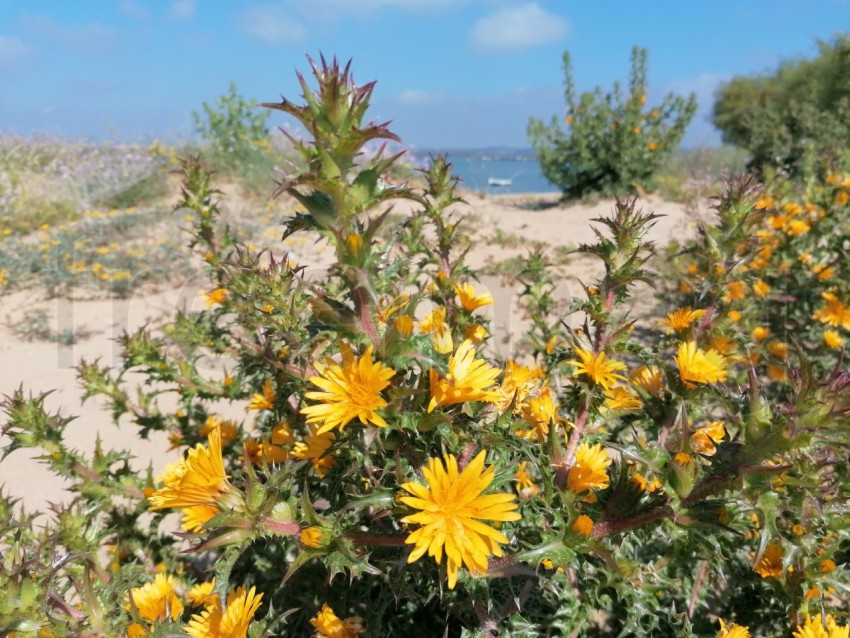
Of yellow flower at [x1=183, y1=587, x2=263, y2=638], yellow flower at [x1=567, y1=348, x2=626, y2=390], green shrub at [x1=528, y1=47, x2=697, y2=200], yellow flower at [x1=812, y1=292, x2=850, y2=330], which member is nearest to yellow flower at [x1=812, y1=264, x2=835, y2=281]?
yellow flower at [x1=812, y1=292, x2=850, y2=330]

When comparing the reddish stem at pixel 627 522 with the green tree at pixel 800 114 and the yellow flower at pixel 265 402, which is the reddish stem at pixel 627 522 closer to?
the yellow flower at pixel 265 402

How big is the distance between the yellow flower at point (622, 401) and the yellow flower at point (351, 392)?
0.95 metres

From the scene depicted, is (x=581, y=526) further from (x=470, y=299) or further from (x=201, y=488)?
(x=470, y=299)

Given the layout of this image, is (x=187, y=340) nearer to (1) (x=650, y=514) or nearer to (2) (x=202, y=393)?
(2) (x=202, y=393)

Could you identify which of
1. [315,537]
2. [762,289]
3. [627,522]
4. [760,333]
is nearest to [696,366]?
[627,522]

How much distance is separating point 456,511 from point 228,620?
0.72 meters

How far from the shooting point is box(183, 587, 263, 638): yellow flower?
4.15 feet

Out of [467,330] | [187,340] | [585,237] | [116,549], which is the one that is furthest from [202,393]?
[585,237]

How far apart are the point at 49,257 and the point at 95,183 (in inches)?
166

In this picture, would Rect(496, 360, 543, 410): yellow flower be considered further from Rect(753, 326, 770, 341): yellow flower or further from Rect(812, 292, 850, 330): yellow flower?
Rect(812, 292, 850, 330): yellow flower

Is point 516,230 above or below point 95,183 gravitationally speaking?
below

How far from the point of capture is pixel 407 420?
42.6 inches

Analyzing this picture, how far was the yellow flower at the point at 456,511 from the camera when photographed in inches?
39.8

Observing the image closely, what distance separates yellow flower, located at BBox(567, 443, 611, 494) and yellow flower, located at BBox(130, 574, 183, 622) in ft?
4.23
